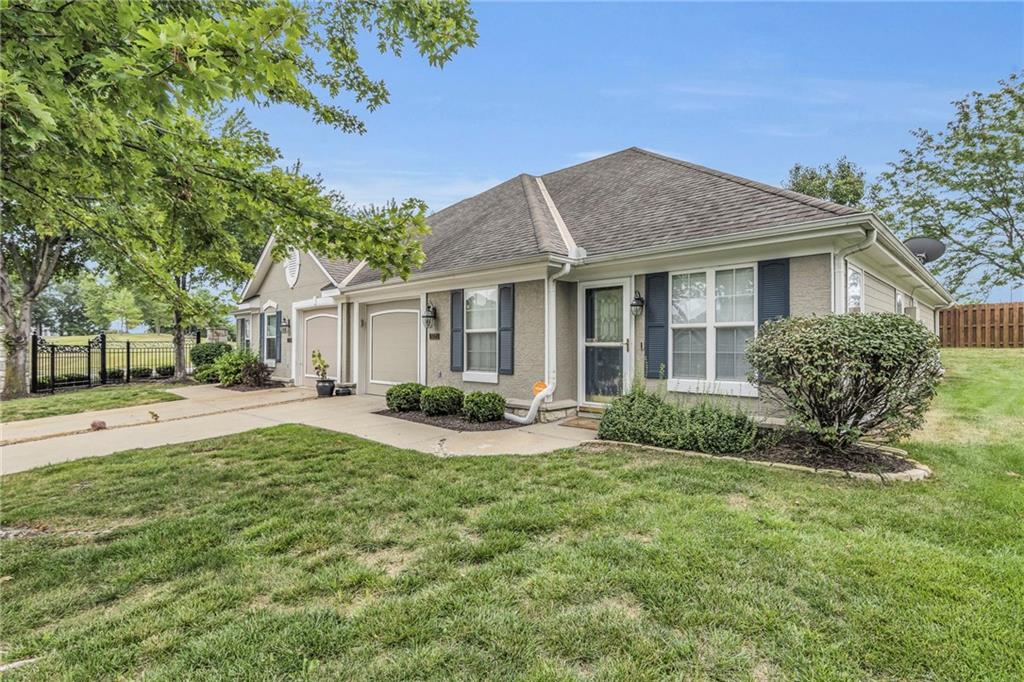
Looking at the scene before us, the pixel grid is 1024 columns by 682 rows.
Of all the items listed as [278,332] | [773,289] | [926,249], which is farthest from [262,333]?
[926,249]

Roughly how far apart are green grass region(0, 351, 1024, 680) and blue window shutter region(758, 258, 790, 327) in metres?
2.35

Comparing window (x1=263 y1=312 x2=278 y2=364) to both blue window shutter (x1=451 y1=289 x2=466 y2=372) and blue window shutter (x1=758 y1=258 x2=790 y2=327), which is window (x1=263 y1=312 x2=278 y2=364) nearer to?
blue window shutter (x1=451 y1=289 x2=466 y2=372)

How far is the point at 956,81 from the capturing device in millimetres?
16562

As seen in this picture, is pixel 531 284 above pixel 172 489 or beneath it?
above

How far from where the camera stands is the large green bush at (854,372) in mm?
4820

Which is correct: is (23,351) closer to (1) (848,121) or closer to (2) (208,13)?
(2) (208,13)

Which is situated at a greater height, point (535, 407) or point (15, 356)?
point (15, 356)

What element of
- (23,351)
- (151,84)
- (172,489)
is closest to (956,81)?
(151,84)

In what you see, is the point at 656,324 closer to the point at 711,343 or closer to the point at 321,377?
the point at 711,343

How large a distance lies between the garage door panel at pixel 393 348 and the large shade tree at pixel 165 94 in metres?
5.05

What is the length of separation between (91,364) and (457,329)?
1560 cm

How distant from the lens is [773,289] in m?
6.32

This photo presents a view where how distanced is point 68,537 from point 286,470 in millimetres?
1890

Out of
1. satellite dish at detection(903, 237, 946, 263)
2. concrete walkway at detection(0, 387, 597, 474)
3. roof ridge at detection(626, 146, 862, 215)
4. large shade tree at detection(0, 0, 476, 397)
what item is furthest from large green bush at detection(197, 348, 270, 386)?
satellite dish at detection(903, 237, 946, 263)
